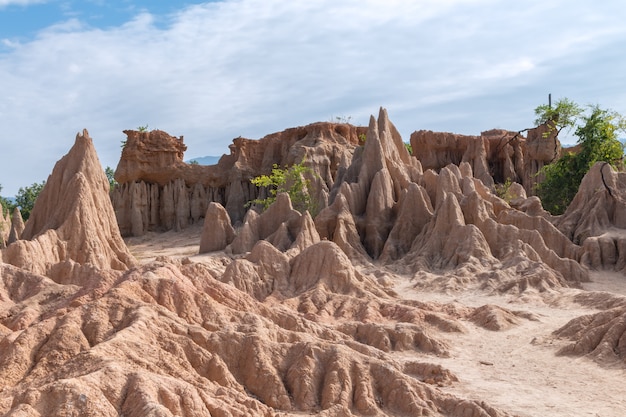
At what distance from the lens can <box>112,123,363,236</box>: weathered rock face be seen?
43.3 metres

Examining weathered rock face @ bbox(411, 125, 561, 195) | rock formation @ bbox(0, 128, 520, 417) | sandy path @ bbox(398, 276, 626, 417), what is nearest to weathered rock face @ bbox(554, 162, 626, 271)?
sandy path @ bbox(398, 276, 626, 417)

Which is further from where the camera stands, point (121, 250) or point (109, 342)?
point (121, 250)

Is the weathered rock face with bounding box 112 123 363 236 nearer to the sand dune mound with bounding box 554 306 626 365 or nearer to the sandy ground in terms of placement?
the sandy ground

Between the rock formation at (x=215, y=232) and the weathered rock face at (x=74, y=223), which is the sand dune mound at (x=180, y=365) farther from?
the rock formation at (x=215, y=232)

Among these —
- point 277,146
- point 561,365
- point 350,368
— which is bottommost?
point 561,365

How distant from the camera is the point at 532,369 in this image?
13531mm

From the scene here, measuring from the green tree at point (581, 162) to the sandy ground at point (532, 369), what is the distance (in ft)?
52.7

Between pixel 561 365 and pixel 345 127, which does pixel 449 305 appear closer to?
pixel 561 365

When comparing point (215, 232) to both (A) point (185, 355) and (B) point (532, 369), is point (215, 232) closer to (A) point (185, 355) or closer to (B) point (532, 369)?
(B) point (532, 369)

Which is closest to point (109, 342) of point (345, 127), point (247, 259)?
point (247, 259)

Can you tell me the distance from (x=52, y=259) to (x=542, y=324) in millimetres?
11311

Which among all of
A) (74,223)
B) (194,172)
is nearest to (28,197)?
(194,172)

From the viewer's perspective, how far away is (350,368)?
396 inches

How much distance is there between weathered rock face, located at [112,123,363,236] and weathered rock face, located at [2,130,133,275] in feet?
67.8
